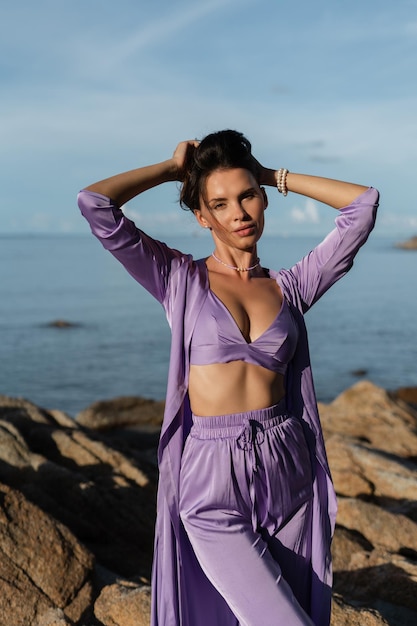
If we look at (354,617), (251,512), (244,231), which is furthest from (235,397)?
(354,617)

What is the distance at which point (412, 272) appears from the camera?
200 feet

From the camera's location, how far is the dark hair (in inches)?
122

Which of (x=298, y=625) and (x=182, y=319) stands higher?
(x=182, y=319)

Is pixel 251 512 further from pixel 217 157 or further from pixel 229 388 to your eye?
pixel 217 157

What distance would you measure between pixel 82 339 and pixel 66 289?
18.2 metres

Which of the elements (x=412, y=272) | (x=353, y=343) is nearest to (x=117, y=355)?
(x=353, y=343)

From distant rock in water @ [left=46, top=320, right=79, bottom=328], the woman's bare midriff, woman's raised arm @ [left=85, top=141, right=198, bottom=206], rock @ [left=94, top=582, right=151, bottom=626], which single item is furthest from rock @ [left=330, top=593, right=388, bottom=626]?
distant rock in water @ [left=46, top=320, right=79, bottom=328]

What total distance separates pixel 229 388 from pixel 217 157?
841mm

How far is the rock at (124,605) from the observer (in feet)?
13.0

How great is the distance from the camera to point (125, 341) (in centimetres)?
2620

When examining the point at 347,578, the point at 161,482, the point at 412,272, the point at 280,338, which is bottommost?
the point at 347,578

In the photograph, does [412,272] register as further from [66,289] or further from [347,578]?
[347,578]

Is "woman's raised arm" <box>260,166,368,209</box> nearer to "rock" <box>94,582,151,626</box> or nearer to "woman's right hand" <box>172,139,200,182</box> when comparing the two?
"woman's right hand" <box>172,139,200,182</box>

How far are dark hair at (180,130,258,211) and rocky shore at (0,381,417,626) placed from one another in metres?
2.00
